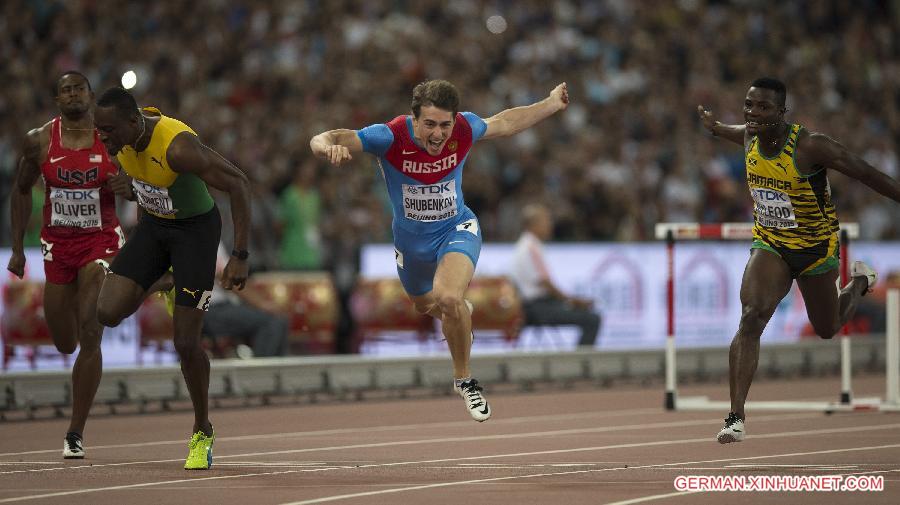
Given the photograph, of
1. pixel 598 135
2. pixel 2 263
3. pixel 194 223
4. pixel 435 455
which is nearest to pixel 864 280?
pixel 435 455

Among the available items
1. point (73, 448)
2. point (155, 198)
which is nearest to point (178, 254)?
point (155, 198)

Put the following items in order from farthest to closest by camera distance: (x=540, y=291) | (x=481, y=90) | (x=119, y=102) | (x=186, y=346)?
(x=481, y=90)
(x=540, y=291)
(x=186, y=346)
(x=119, y=102)

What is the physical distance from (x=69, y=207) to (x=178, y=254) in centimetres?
203

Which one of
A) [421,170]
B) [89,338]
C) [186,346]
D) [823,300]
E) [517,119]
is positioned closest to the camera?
[186,346]

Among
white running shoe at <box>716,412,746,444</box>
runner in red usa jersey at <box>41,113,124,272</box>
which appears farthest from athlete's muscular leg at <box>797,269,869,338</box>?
runner in red usa jersey at <box>41,113,124,272</box>

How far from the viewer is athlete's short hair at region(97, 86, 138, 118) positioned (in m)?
10.1

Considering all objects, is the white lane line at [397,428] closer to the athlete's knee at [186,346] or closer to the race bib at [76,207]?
the race bib at [76,207]

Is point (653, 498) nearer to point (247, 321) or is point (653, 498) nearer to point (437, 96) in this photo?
point (437, 96)

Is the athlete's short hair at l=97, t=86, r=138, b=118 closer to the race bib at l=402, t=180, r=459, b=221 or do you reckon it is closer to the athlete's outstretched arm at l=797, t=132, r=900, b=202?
the race bib at l=402, t=180, r=459, b=221

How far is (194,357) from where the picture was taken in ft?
34.5

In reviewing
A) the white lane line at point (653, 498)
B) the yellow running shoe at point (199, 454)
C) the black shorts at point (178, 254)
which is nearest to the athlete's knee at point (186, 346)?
the black shorts at point (178, 254)

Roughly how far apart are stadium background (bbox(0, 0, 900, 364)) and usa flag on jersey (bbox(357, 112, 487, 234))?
26.9 ft

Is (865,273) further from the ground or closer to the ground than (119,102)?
closer to the ground

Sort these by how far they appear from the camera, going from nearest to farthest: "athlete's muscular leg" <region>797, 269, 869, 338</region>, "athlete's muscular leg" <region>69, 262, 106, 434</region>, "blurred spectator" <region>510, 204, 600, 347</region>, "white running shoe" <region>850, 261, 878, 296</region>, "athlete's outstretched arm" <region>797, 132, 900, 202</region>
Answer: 1. "athlete's outstretched arm" <region>797, 132, 900, 202</region>
2. "athlete's muscular leg" <region>69, 262, 106, 434</region>
3. "athlete's muscular leg" <region>797, 269, 869, 338</region>
4. "white running shoe" <region>850, 261, 878, 296</region>
5. "blurred spectator" <region>510, 204, 600, 347</region>
